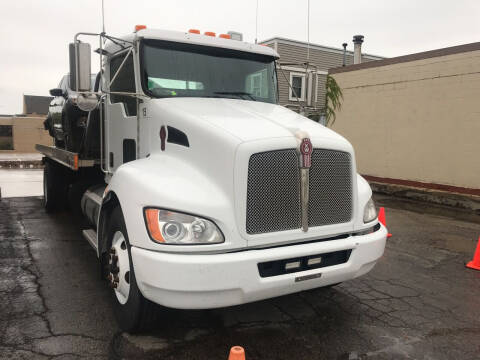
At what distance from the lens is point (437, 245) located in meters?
6.84

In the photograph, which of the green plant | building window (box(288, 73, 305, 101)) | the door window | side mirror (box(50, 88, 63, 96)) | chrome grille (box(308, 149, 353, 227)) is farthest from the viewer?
the green plant

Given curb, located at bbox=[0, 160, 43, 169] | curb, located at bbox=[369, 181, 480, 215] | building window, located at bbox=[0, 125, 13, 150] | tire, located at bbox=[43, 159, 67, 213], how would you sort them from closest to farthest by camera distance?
tire, located at bbox=[43, 159, 67, 213] < curb, located at bbox=[369, 181, 480, 215] < curb, located at bbox=[0, 160, 43, 169] < building window, located at bbox=[0, 125, 13, 150]

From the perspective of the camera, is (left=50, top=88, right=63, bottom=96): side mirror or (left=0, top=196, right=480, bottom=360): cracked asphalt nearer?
(left=0, top=196, right=480, bottom=360): cracked asphalt

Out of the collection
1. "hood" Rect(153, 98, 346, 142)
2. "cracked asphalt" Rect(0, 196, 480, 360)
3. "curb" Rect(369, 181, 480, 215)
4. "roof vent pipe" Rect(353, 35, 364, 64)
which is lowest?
"curb" Rect(369, 181, 480, 215)

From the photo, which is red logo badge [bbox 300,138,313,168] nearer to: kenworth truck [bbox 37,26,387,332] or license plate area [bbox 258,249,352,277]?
kenworth truck [bbox 37,26,387,332]

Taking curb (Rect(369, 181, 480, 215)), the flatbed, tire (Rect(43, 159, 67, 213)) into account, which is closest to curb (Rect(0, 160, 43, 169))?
tire (Rect(43, 159, 67, 213))

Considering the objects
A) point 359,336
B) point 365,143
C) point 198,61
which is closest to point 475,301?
point 359,336

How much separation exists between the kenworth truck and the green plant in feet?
37.4

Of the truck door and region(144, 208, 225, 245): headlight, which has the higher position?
the truck door

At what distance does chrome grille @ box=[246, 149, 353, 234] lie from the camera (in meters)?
3.07

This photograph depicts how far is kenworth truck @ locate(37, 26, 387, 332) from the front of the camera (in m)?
2.90

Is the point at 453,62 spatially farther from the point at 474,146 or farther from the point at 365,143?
the point at 365,143

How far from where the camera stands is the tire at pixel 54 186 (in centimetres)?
786

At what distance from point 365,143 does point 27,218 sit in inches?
419
